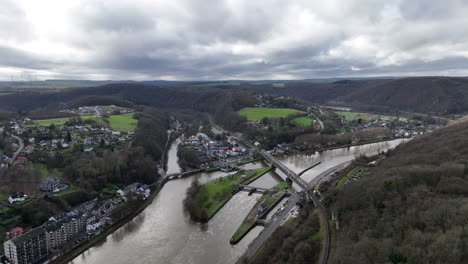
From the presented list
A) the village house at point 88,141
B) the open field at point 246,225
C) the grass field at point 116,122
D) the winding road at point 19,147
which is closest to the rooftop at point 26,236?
the open field at point 246,225

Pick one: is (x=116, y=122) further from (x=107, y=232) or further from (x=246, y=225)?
(x=246, y=225)

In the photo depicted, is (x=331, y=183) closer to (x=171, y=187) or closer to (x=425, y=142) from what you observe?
(x=425, y=142)

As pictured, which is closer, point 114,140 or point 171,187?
point 171,187

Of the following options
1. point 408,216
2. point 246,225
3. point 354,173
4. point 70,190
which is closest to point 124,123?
point 70,190

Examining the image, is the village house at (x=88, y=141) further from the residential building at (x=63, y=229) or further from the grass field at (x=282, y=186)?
the grass field at (x=282, y=186)

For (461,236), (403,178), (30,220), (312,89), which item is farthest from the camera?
(312,89)

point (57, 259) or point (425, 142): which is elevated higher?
point (425, 142)

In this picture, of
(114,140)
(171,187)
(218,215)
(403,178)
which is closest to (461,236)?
(403,178)

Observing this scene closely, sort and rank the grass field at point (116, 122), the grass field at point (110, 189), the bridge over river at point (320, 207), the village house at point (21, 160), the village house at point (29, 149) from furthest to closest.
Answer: the grass field at point (116, 122), the village house at point (29, 149), the village house at point (21, 160), the grass field at point (110, 189), the bridge over river at point (320, 207)
